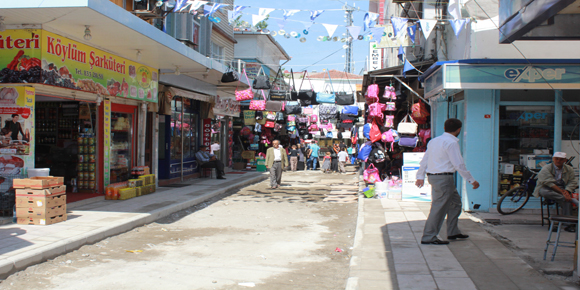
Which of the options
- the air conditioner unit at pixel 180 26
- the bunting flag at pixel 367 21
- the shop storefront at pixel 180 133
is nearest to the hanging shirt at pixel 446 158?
the bunting flag at pixel 367 21

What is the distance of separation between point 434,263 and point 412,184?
6137 mm

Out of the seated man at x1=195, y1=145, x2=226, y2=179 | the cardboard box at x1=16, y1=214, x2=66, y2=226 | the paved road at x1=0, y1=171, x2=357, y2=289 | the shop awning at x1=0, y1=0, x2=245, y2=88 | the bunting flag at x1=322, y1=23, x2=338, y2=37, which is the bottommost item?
the paved road at x1=0, y1=171, x2=357, y2=289

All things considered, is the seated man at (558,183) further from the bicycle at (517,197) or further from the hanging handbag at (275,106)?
the hanging handbag at (275,106)

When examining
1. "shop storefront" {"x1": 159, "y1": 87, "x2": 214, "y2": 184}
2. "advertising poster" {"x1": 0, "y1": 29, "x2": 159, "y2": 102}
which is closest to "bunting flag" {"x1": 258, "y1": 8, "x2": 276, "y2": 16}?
"advertising poster" {"x1": 0, "y1": 29, "x2": 159, "y2": 102}

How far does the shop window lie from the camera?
978 centimetres

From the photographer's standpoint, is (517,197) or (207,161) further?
(207,161)

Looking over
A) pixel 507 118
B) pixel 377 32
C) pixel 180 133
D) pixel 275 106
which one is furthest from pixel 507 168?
pixel 275 106

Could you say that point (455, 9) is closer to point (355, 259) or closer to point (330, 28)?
point (330, 28)

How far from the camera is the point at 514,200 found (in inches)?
373

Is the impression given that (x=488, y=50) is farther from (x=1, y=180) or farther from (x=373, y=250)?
(x=1, y=180)

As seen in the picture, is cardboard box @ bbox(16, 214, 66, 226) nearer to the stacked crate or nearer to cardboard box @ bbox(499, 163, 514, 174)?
the stacked crate

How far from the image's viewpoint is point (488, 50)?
31.2ft

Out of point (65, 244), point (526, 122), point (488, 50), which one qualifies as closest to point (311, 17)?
point (488, 50)

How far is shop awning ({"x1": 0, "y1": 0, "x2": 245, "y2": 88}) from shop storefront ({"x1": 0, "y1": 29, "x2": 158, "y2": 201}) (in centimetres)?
28
